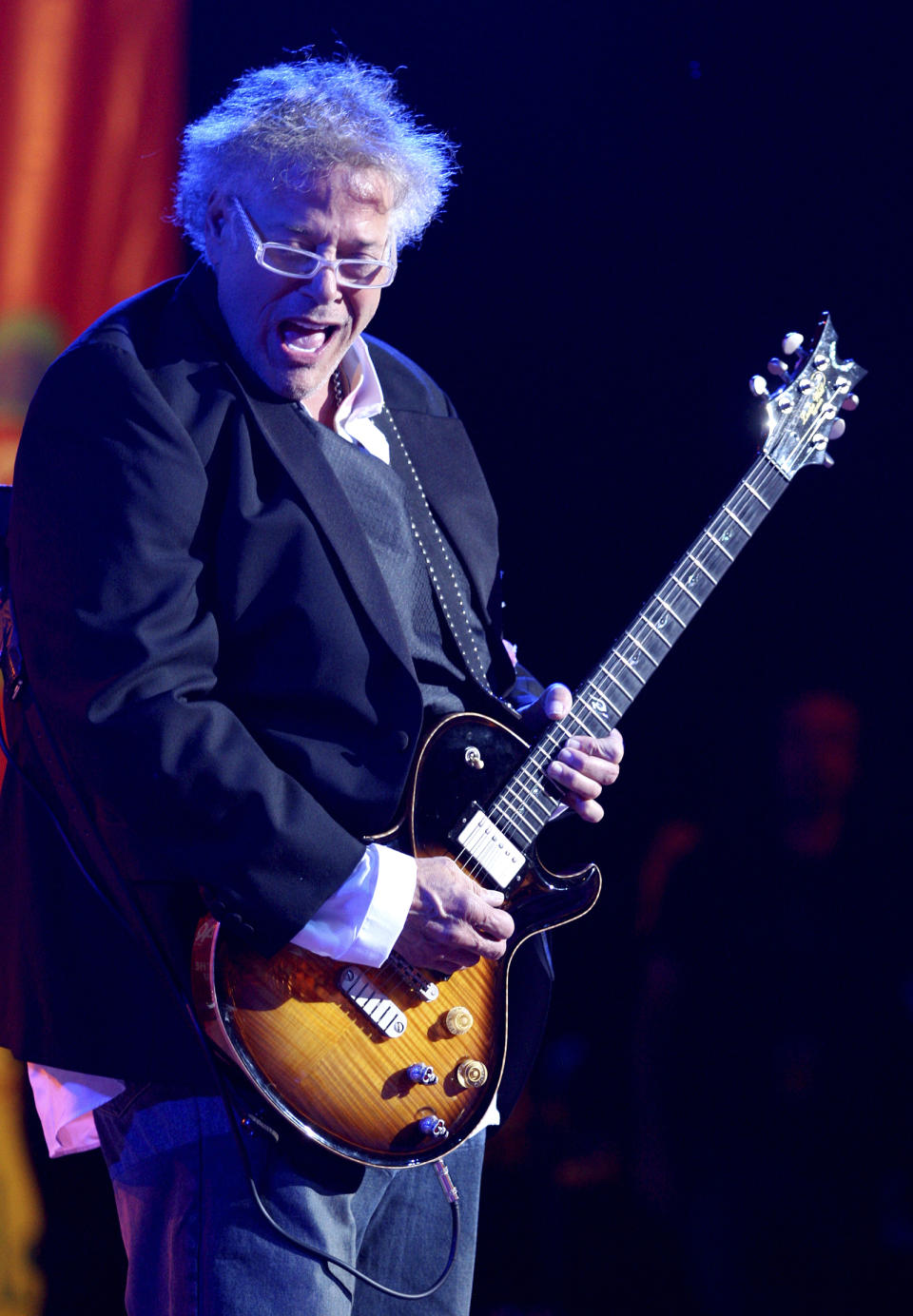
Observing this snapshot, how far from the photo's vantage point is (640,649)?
6.52 ft

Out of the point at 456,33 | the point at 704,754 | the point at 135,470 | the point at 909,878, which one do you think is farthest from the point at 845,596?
the point at 135,470

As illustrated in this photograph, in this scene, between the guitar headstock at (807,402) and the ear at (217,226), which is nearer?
the ear at (217,226)

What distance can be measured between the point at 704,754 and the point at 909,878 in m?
0.54

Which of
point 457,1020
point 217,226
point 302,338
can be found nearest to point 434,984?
point 457,1020

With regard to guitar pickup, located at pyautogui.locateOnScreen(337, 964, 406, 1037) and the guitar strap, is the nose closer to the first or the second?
the guitar strap

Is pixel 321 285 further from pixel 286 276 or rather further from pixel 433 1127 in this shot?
pixel 433 1127

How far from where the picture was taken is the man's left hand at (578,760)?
1.81 meters

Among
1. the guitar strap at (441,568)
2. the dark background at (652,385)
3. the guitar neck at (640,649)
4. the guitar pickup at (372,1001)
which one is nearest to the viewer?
the guitar pickup at (372,1001)

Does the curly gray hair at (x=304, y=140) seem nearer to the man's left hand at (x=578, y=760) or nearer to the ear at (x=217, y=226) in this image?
the ear at (x=217, y=226)

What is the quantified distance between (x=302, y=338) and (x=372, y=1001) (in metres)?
0.89

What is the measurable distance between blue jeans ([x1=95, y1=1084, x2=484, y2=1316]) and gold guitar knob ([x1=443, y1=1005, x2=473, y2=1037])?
20 cm

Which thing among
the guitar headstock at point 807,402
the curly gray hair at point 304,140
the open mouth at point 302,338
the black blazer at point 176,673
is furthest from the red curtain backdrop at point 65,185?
the guitar headstock at point 807,402

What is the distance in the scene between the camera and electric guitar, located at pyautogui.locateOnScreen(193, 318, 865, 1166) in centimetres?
147

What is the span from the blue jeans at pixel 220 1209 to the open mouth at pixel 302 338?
3.21ft
